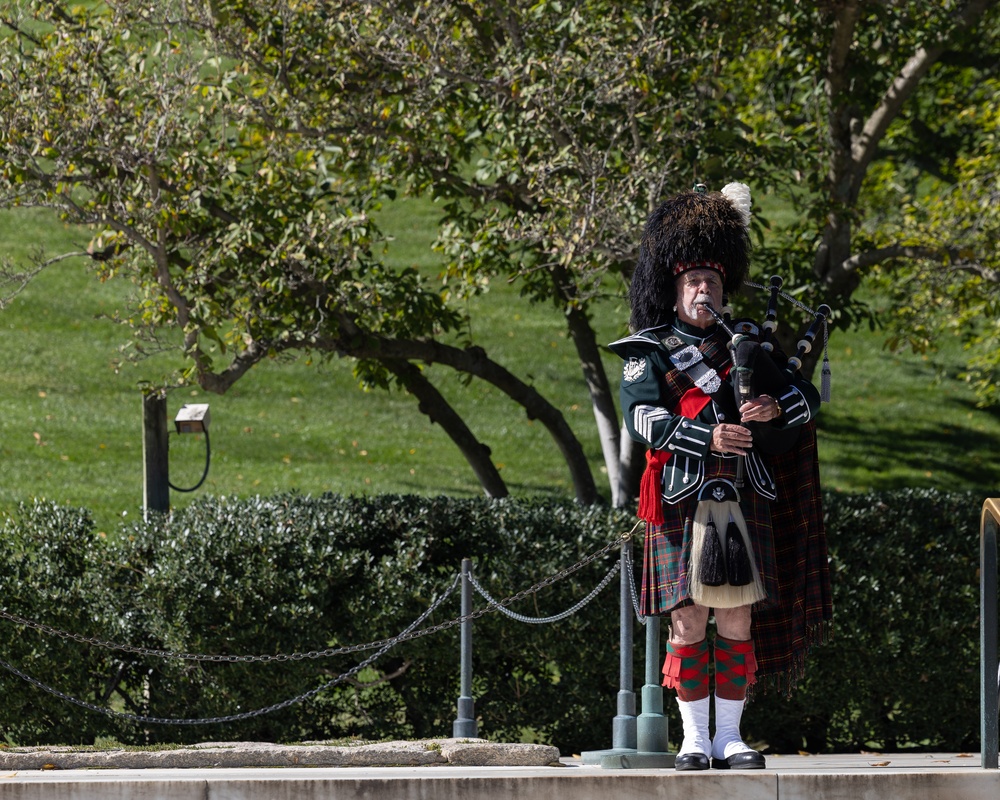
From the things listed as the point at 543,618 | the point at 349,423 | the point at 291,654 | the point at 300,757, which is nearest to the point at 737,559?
the point at 300,757

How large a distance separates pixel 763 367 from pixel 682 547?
2.51 ft

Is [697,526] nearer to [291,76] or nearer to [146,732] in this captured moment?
[146,732]

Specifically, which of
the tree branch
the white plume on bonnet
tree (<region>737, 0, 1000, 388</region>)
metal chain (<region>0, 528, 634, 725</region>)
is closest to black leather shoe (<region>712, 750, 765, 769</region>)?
metal chain (<region>0, 528, 634, 725</region>)

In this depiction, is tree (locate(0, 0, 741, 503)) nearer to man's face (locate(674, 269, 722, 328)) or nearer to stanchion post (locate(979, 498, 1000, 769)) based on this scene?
man's face (locate(674, 269, 722, 328))

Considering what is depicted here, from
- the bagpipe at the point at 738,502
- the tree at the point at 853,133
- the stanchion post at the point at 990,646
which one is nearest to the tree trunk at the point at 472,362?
the tree at the point at 853,133

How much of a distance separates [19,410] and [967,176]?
12968 millimetres

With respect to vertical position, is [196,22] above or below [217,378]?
above

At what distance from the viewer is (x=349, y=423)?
19672mm

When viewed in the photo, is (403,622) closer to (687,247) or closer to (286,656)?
(286,656)

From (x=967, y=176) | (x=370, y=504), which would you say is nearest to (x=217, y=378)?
(x=370, y=504)

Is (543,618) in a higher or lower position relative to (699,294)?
lower

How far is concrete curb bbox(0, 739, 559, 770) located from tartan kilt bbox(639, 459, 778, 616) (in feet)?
3.13

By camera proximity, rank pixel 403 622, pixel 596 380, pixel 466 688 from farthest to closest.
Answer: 1. pixel 596 380
2. pixel 403 622
3. pixel 466 688

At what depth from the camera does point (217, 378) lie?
8.95m
